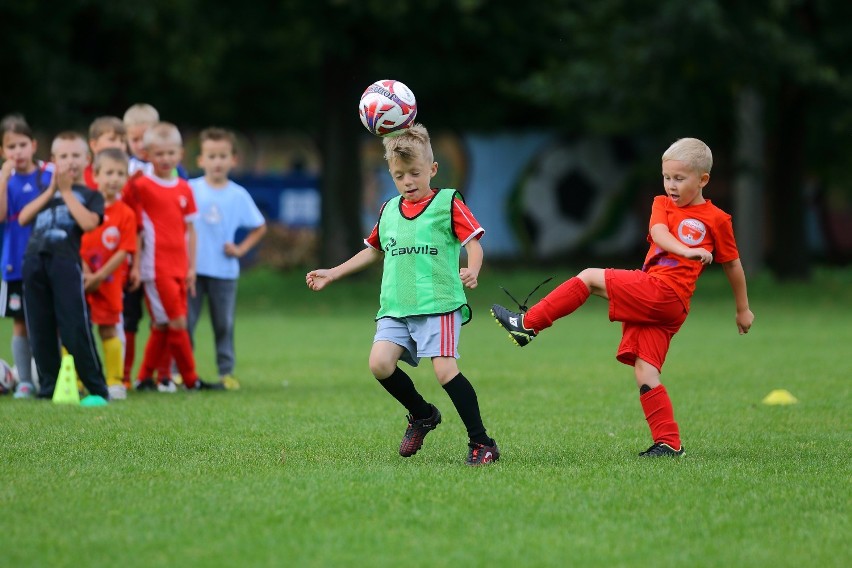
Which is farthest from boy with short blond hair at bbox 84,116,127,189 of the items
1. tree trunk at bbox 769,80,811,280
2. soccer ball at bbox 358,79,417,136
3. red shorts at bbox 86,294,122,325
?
tree trunk at bbox 769,80,811,280

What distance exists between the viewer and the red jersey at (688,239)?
742 cm

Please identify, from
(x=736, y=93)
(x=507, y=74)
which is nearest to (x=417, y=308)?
(x=736, y=93)

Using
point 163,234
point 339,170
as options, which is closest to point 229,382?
point 163,234

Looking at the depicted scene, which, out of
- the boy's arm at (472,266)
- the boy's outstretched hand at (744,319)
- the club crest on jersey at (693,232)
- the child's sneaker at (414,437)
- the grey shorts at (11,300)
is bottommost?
the child's sneaker at (414,437)

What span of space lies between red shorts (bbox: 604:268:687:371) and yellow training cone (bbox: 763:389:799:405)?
3203 mm

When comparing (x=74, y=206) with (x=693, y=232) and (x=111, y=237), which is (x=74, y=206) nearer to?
(x=111, y=237)

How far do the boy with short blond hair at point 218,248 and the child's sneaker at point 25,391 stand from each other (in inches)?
62.7

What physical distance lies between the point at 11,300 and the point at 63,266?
1240 mm

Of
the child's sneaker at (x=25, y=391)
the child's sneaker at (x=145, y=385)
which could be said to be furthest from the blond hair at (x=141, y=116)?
the child's sneaker at (x=25, y=391)

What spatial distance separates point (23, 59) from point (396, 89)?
17450mm

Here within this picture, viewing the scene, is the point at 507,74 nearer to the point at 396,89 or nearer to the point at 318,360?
the point at 318,360

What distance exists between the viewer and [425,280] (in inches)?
283

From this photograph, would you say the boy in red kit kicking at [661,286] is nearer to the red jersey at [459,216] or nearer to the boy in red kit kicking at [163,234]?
the red jersey at [459,216]

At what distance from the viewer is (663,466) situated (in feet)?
23.1
